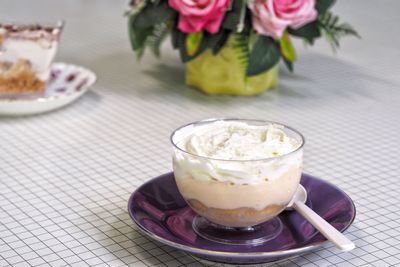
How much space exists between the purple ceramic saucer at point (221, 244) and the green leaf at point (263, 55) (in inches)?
16.1

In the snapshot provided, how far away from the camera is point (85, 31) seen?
1864 mm

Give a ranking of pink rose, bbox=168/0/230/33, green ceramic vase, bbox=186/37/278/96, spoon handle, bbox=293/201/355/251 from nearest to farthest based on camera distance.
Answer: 1. spoon handle, bbox=293/201/355/251
2. pink rose, bbox=168/0/230/33
3. green ceramic vase, bbox=186/37/278/96

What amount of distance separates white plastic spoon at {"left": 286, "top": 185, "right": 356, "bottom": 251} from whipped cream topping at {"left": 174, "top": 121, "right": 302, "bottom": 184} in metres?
0.06

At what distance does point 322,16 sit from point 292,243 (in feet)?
2.22

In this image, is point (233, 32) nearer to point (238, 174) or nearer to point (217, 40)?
point (217, 40)

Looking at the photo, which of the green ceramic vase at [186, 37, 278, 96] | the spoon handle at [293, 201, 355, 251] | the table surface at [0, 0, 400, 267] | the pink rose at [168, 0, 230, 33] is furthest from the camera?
the green ceramic vase at [186, 37, 278, 96]

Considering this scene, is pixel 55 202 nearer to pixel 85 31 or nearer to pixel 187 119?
pixel 187 119

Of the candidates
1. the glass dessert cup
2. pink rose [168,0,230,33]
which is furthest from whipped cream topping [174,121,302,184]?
pink rose [168,0,230,33]

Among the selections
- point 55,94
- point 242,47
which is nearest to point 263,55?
point 242,47

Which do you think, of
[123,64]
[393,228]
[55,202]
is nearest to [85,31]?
[123,64]

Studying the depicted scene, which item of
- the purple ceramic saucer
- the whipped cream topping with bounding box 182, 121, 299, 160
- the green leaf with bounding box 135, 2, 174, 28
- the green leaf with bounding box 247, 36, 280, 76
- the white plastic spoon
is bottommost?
the purple ceramic saucer

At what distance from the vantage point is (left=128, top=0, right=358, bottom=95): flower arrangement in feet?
4.30

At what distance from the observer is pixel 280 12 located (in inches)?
51.5

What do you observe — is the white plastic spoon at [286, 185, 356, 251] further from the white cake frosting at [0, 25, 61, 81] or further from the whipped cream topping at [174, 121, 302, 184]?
the white cake frosting at [0, 25, 61, 81]
